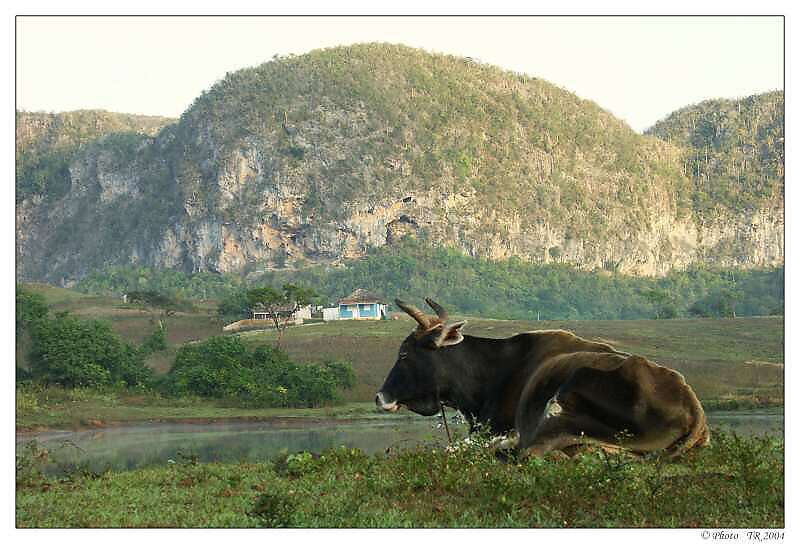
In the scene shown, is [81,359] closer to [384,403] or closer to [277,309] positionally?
[277,309]

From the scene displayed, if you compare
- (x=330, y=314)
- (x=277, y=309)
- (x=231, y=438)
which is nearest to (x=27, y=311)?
(x=277, y=309)

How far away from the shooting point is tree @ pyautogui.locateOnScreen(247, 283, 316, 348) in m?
45.9

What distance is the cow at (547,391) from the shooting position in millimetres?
6859

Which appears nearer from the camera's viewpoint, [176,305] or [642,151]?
[176,305]

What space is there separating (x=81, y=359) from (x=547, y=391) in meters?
25.5

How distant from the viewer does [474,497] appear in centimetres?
587

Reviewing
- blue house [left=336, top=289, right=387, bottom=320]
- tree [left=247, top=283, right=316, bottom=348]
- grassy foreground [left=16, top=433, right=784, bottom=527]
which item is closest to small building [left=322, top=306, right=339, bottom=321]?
blue house [left=336, top=289, right=387, bottom=320]

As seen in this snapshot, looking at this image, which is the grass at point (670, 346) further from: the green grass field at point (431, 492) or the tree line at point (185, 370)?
the green grass field at point (431, 492)

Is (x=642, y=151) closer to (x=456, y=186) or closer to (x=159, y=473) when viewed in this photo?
(x=456, y=186)

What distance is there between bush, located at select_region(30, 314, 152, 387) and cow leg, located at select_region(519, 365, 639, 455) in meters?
24.6

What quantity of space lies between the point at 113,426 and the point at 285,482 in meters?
17.6

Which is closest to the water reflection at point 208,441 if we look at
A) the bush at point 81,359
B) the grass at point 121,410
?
the grass at point 121,410
